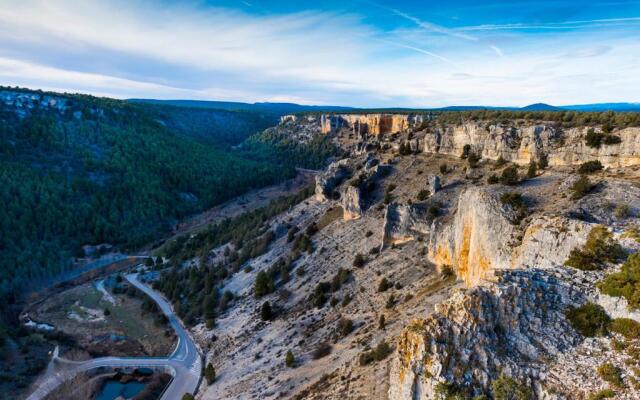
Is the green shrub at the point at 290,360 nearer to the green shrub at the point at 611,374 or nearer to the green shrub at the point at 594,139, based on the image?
the green shrub at the point at 611,374

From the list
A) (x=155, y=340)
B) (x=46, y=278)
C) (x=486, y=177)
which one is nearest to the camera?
(x=486, y=177)

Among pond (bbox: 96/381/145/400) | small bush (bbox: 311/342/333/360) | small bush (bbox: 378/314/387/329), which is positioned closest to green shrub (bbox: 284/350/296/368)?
small bush (bbox: 311/342/333/360)

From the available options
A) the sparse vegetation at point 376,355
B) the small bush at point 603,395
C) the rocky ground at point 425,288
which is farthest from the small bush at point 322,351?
the small bush at point 603,395

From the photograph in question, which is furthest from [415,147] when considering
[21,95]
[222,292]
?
[21,95]

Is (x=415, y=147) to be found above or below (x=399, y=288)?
above

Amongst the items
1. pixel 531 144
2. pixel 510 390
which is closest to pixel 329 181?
pixel 531 144

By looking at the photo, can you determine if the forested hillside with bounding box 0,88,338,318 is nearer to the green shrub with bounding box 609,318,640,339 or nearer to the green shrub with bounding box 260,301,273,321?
the green shrub with bounding box 260,301,273,321

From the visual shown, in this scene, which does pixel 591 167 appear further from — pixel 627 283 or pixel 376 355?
pixel 376 355

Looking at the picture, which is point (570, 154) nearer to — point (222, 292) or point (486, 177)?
point (486, 177)
